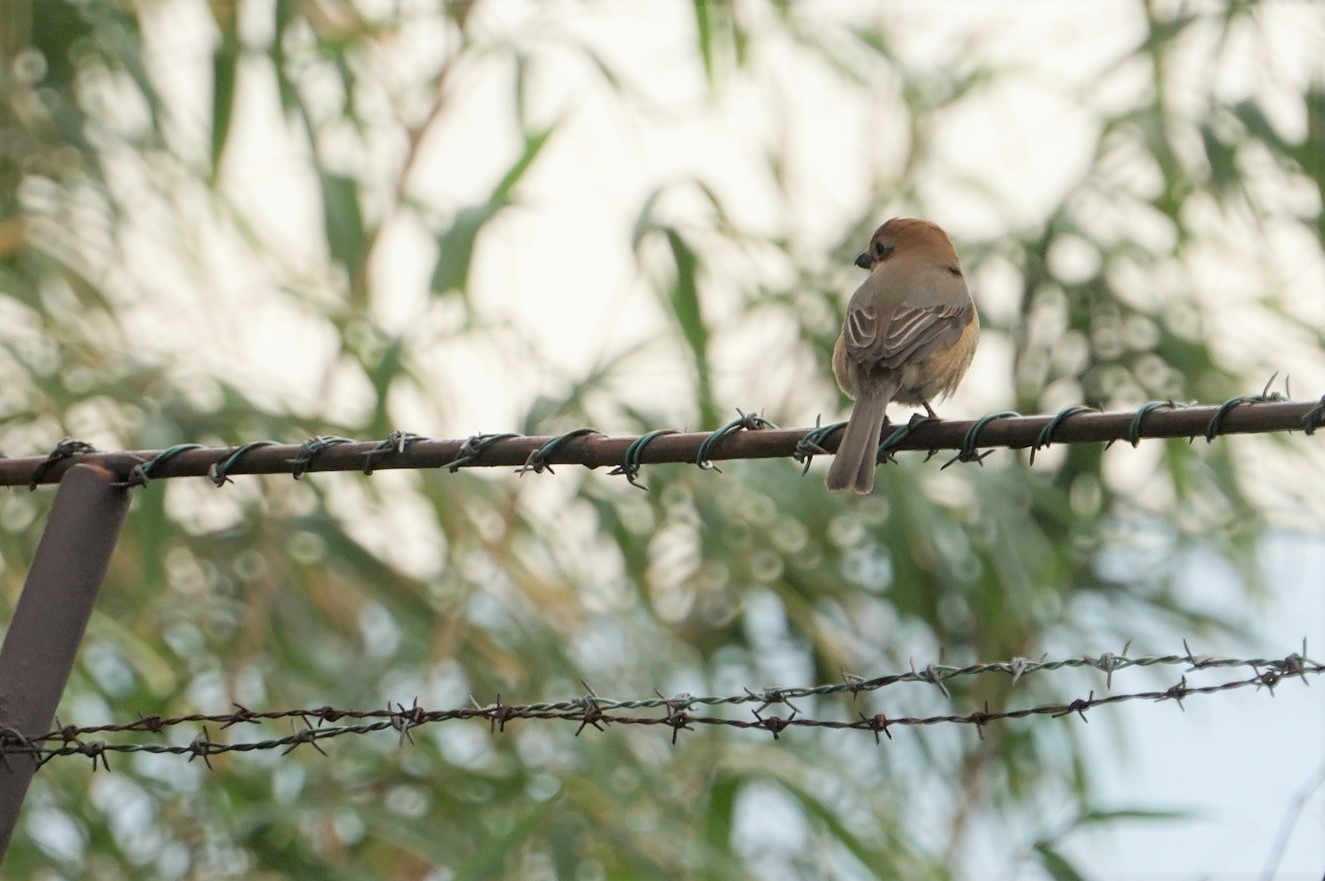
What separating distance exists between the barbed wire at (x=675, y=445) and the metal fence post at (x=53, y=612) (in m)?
0.06

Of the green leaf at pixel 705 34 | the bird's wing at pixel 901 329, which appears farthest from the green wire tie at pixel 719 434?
the green leaf at pixel 705 34

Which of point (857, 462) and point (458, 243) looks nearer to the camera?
point (857, 462)

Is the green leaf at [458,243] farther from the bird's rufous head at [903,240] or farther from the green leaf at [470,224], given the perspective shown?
the bird's rufous head at [903,240]

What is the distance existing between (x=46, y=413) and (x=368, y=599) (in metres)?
1.01

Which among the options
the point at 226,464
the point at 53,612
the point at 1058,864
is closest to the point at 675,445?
the point at 226,464

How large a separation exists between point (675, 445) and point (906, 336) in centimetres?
140

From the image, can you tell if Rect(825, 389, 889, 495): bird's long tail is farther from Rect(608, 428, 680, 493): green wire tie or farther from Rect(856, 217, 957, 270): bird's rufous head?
Rect(856, 217, 957, 270): bird's rufous head

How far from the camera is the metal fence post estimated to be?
6.81ft

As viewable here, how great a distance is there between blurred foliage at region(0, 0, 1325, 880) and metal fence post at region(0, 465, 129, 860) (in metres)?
1.56

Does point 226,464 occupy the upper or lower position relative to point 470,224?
lower

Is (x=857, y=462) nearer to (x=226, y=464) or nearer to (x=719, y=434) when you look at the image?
(x=719, y=434)

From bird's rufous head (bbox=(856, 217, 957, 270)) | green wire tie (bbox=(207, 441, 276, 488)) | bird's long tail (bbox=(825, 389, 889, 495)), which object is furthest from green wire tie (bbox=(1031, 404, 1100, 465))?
bird's rufous head (bbox=(856, 217, 957, 270))

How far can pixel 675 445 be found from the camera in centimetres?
202

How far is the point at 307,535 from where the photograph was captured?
13.9 ft
